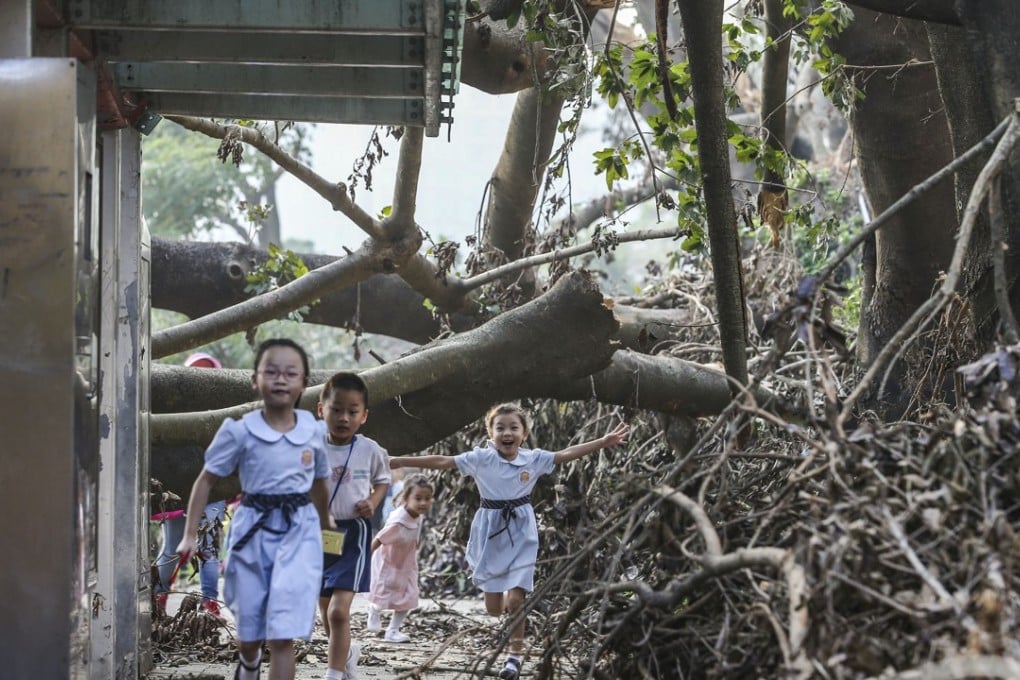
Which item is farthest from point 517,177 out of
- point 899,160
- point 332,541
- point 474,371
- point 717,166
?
point 332,541

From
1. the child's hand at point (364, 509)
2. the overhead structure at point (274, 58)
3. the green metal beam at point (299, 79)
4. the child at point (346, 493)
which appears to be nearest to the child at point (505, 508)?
the child at point (346, 493)

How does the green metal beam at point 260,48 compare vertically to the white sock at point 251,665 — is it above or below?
above

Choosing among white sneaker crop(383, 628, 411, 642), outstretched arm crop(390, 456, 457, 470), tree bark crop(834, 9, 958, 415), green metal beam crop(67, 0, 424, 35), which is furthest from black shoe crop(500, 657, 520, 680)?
tree bark crop(834, 9, 958, 415)

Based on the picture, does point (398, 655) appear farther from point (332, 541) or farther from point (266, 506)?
point (266, 506)

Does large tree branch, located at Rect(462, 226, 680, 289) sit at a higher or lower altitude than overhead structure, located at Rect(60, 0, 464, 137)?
lower

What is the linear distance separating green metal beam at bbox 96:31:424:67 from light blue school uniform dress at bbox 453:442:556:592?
7.25 ft

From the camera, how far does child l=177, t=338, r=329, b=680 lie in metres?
4.65

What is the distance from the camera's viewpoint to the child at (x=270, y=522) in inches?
183

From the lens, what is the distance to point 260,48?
5531 millimetres

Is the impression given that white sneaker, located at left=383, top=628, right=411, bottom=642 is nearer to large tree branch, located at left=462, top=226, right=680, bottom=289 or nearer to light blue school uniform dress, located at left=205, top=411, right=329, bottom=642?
large tree branch, located at left=462, top=226, right=680, bottom=289

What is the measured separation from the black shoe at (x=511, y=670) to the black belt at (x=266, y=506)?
162cm

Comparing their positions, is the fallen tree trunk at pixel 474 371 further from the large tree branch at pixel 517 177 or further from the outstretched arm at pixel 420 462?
the large tree branch at pixel 517 177

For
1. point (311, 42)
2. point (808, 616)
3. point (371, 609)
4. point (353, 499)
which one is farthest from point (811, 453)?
point (371, 609)

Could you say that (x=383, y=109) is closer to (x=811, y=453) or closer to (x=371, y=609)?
(x=811, y=453)
